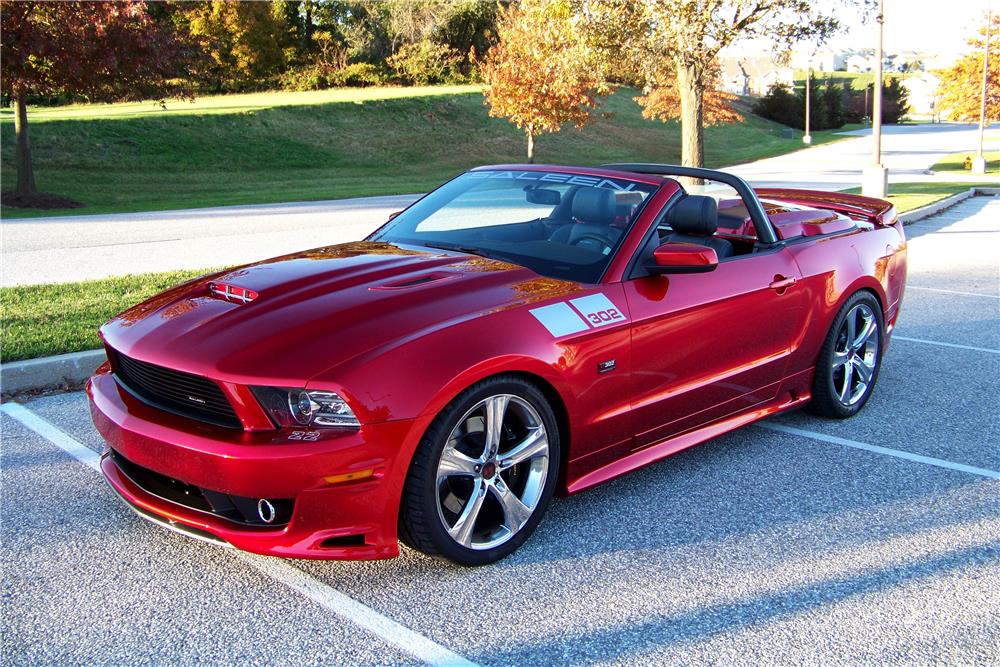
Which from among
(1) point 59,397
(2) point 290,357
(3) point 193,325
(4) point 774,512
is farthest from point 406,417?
(1) point 59,397

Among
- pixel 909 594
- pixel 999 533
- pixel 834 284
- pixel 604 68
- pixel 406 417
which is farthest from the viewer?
pixel 604 68

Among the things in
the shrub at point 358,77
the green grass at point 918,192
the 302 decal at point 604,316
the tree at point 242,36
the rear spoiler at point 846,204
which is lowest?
the green grass at point 918,192

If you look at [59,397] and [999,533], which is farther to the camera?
[59,397]

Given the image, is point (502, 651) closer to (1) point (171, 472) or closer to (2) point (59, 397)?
(1) point (171, 472)

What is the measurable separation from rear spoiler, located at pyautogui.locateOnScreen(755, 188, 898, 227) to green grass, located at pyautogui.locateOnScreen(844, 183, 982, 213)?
35.1 ft

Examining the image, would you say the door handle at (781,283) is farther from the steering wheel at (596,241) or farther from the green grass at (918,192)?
the green grass at (918,192)

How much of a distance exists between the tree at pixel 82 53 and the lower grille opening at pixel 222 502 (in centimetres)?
2144

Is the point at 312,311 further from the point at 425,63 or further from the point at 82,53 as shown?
the point at 425,63

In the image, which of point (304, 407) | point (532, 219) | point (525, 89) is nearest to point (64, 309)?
point (532, 219)

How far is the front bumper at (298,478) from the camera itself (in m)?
3.11

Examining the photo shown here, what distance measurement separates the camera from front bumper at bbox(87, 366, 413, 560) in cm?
311

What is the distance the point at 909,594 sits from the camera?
342 cm

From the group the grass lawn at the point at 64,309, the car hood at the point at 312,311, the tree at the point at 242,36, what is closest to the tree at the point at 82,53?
the grass lawn at the point at 64,309

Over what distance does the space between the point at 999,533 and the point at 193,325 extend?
3.46 meters
